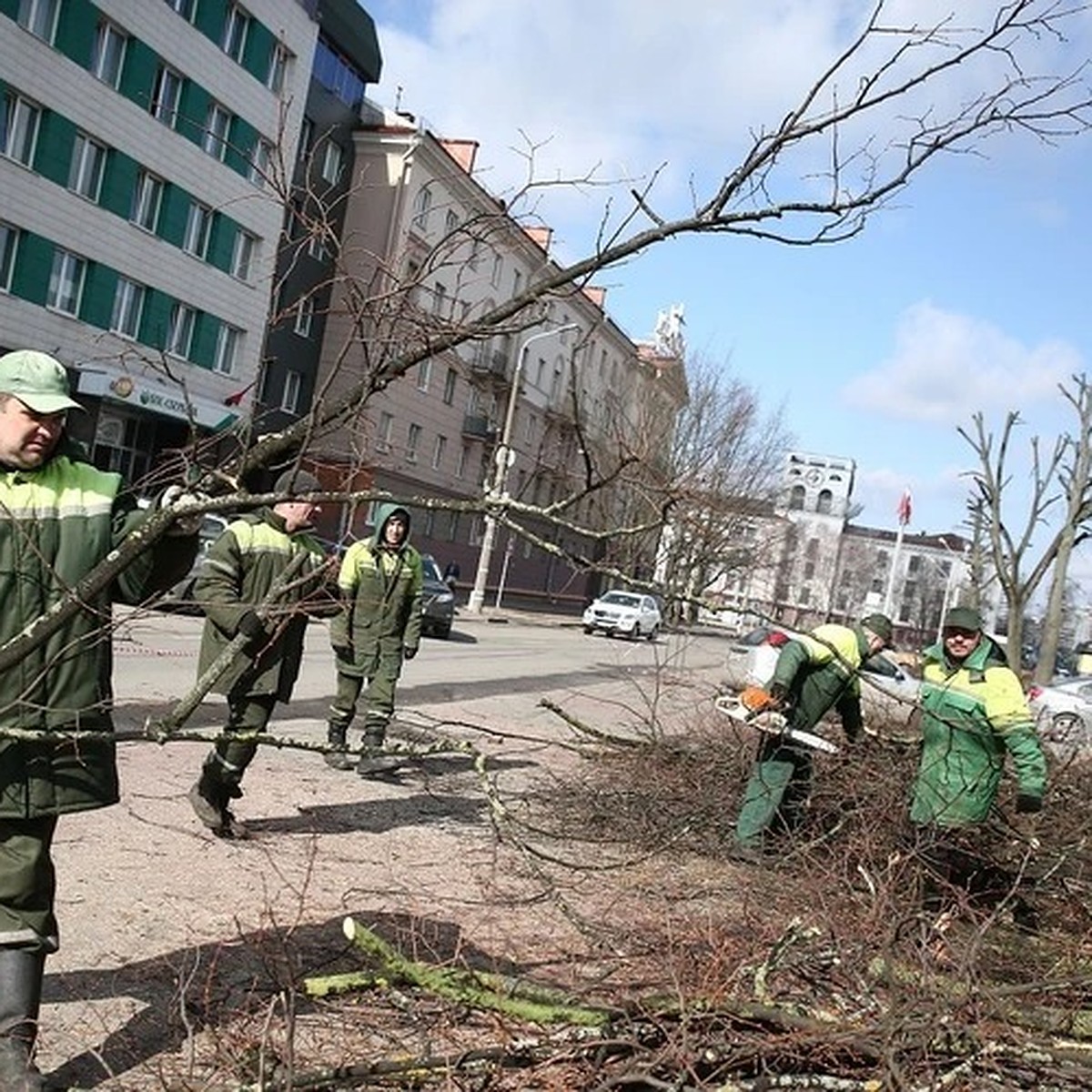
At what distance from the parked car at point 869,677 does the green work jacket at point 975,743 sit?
196 millimetres

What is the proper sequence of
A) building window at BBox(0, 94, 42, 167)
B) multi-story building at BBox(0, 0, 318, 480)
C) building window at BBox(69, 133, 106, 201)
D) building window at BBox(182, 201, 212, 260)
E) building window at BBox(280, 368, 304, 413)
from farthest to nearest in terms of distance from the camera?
1. building window at BBox(280, 368, 304, 413)
2. building window at BBox(182, 201, 212, 260)
3. building window at BBox(69, 133, 106, 201)
4. multi-story building at BBox(0, 0, 318, 480)
5. building window at BBox(0, 94, 42, 167)

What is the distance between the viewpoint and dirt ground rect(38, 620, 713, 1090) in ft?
12.0

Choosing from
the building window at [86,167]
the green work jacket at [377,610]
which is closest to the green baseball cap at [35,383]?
the green work jacket at [377,610]

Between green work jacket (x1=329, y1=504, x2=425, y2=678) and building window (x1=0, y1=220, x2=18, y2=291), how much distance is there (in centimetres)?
1997

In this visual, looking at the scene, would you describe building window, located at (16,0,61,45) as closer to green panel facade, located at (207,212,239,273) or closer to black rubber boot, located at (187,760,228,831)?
green panel facade, located at (207,212,239,273)

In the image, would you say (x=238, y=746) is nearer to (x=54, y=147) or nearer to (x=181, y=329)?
(x=54, y=147)

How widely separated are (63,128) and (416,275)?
1022 inches

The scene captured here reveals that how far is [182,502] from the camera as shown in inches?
120

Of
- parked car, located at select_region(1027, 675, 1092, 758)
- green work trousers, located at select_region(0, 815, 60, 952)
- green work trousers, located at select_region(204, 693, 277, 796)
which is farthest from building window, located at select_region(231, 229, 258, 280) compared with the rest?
green work trousers, located at select_region(0, 815, 60, 952)

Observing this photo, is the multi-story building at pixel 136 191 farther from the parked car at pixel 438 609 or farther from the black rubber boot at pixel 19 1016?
the black rubber boot at pixel 19 1016

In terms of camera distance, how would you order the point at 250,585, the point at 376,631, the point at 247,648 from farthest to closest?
1. the point at 376,631
2. the point at 250,585
3. the point at 247,648

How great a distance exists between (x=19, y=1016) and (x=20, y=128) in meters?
25.7

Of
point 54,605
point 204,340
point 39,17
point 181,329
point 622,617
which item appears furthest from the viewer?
point 622,617

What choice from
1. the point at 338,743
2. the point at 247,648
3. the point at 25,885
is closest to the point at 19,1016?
the point at 25,885
